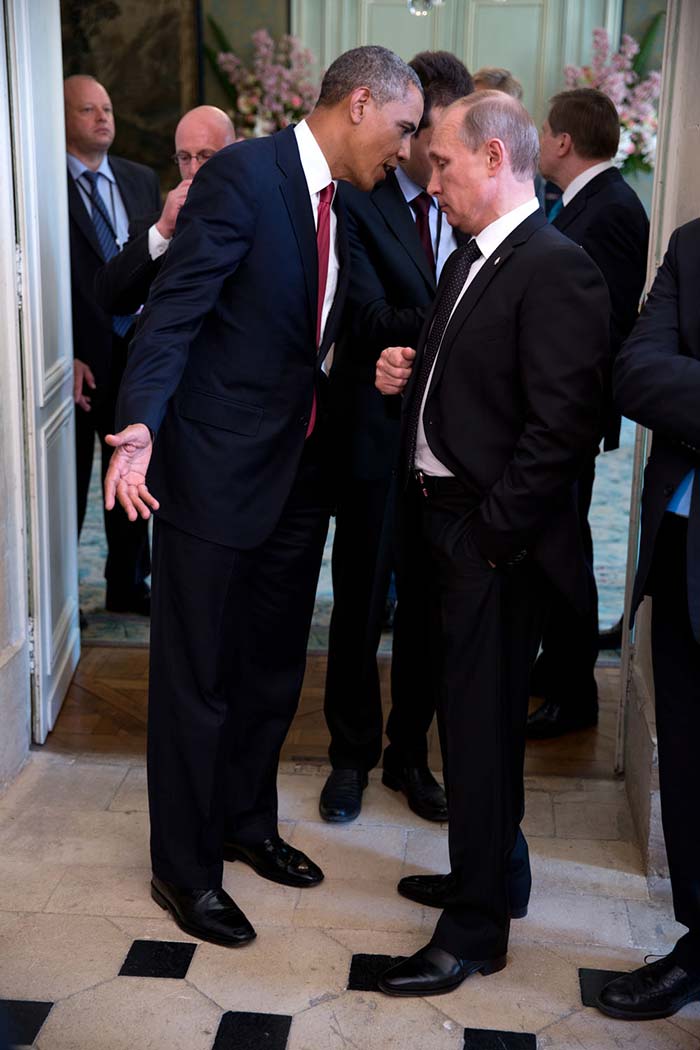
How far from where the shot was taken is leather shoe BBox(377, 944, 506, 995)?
273 cm

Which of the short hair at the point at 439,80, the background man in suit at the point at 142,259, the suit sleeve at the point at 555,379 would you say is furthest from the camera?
the short hair at the point at 439,80

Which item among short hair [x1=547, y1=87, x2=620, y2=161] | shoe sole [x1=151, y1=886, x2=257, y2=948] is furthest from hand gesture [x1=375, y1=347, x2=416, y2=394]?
short hair [x1=547, y1=87, x2=620, y2=161]

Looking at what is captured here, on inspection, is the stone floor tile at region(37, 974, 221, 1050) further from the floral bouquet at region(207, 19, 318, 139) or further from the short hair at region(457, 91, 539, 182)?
the floral bouquet at region(207, 19, 318, 139)

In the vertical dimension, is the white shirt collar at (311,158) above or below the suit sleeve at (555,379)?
above

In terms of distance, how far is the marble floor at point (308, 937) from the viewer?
2.61 meters

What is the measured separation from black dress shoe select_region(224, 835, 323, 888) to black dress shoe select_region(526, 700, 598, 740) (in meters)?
1.10

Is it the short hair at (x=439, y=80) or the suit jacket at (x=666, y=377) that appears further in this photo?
the short hair at (x=439, y=80)

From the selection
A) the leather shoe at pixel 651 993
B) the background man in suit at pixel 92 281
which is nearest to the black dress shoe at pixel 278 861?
the leather shoe at pixel 651 993

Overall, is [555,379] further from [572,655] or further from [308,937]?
[572,655]

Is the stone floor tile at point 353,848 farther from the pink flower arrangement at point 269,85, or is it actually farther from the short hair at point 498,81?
the pink flower arrangement at point 269,85

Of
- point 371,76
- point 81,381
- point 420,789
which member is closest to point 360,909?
point 420,789

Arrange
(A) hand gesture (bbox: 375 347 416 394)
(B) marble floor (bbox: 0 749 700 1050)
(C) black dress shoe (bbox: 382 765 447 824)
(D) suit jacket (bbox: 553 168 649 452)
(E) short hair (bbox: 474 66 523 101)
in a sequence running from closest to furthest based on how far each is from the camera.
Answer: (B) marble floor (bbox: 0 749 700 1050) → (A) hand gesture (bbox: 375 347 416 394) → (C) black dress shoe (bbox: 382 765 447 824) → (D) suit jacket (bbox: 553 168 649 452) → (E) short hair (bbox: 474 66 523 101)

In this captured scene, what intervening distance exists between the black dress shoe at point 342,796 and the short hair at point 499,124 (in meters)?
1.76

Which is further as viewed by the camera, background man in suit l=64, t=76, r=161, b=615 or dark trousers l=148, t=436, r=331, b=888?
background man in suit l=64, t=76, r=161, b=615
